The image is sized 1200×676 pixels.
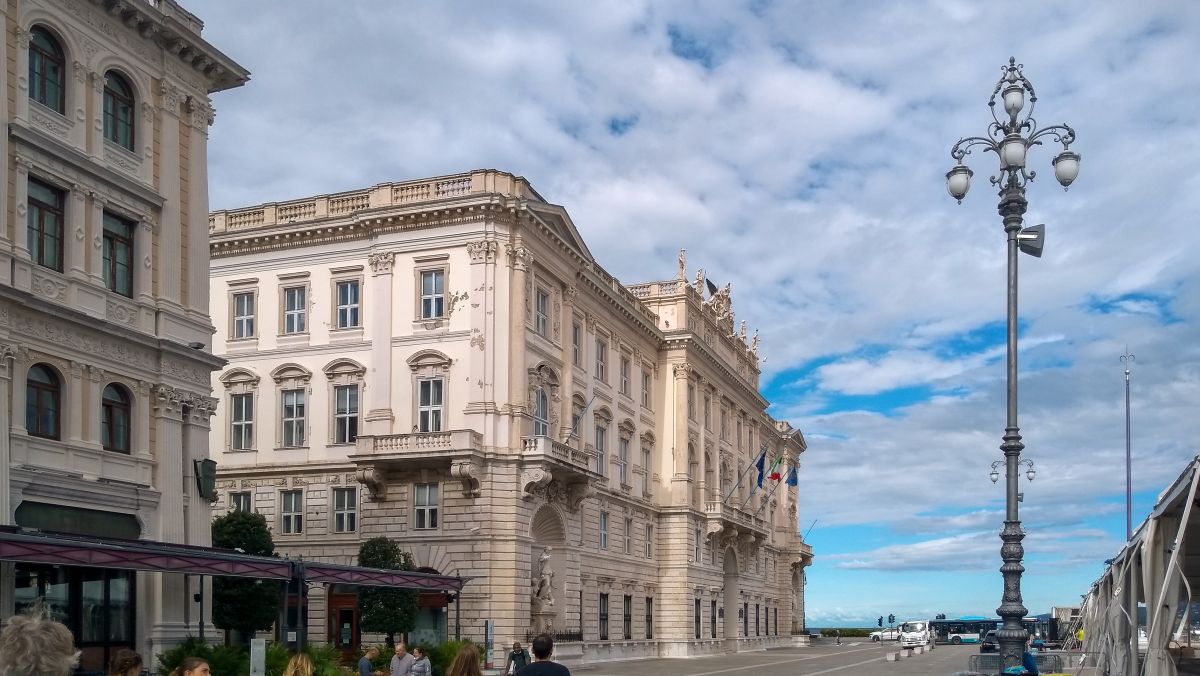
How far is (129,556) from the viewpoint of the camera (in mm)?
26562

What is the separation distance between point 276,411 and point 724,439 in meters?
35.0

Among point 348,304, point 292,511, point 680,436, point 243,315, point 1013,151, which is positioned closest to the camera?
point 1013,151

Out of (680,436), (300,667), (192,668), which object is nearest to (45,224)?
(300,667)

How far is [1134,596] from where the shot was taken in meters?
18.6

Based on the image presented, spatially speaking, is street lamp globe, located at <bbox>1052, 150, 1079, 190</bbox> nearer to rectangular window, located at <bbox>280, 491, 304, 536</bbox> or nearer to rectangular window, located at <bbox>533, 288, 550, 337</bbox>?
rectangular window, located at <bbox>533, 288, 550, 337</bbox>

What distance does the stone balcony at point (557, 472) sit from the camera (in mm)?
50094

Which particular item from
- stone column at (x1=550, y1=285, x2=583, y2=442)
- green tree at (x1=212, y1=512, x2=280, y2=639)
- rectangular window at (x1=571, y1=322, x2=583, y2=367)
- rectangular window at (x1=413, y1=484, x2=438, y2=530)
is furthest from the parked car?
green tree at (x1=212, y1=512, x2=280, y2=639)

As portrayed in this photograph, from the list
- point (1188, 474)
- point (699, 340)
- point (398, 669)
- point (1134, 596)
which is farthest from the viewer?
point (699, 340)

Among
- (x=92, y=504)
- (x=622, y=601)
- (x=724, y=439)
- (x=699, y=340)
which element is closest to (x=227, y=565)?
(x=92, y=504)

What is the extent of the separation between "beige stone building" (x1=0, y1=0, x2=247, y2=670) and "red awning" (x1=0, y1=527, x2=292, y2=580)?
0.28 metres

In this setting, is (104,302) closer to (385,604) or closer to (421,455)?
(385,604)

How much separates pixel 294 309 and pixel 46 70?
82.5 ft

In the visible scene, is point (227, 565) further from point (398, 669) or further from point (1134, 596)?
point (1134, 596)

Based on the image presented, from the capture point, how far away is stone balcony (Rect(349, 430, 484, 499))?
48.8 m
